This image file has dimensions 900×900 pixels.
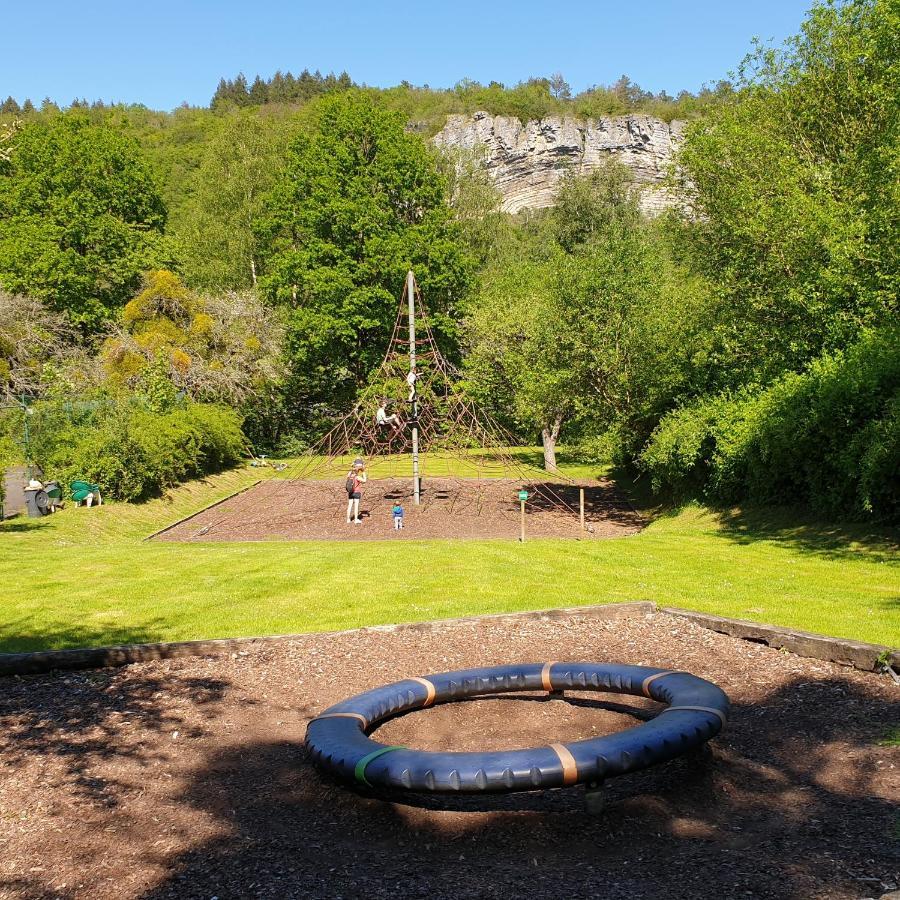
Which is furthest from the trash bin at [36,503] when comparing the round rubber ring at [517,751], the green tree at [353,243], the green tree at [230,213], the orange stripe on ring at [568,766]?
the green tree at [230,213]

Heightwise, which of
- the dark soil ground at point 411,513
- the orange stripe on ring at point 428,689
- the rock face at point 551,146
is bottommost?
the dark soil ground at point 411,513

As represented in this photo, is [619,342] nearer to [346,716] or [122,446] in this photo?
[122,446]

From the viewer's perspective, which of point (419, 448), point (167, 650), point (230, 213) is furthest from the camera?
point (230, 213)

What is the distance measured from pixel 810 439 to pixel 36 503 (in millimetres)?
17687

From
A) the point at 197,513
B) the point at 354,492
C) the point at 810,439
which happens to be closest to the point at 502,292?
the point at 197,513

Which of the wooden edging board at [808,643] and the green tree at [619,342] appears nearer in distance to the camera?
the wooden edging board at [808,643]

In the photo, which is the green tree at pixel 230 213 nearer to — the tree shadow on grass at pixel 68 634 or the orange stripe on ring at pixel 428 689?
the tree shadow on grass at pixel 68 634

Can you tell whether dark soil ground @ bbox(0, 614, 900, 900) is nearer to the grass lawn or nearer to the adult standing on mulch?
the grass lawn

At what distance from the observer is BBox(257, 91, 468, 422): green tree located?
39.9m

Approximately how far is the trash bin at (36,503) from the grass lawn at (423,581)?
1.53m

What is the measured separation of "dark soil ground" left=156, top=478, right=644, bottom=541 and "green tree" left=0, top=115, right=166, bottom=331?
65.5 ft

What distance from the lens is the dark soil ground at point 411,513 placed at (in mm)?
19953

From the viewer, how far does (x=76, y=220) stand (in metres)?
42.8

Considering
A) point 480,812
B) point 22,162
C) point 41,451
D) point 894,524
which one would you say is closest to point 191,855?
point 480,812
